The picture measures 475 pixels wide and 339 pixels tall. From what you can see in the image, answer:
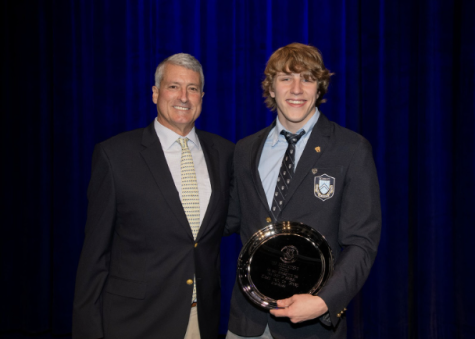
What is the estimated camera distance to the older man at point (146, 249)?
70.1 inches

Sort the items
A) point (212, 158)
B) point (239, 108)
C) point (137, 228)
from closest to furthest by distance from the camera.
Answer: point (137, 228) → point (212, 158) → point (239, 108)

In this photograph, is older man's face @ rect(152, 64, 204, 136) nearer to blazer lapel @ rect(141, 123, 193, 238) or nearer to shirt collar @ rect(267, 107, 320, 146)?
blazer lapel @ rect(141, 123, 193, 238)

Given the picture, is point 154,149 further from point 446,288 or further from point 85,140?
point 446,288

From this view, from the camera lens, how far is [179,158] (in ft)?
6.43

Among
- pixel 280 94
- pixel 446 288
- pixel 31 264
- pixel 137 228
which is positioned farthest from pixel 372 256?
pixel 31 264

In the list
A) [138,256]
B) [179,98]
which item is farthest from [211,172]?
[138,256]

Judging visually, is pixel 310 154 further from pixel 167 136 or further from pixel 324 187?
pixel 167 136

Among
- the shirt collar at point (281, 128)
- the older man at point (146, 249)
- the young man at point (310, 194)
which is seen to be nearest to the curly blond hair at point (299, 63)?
the young man at point (310, 194)

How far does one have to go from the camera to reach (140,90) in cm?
352

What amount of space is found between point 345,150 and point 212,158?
0.70 metres

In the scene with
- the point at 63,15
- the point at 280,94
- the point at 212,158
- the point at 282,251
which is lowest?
the point at 282,251

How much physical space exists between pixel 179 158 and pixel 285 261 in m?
0.75

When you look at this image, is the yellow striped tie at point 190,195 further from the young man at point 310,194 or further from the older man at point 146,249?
the young man at point 310,194

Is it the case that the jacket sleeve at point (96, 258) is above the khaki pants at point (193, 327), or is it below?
above
